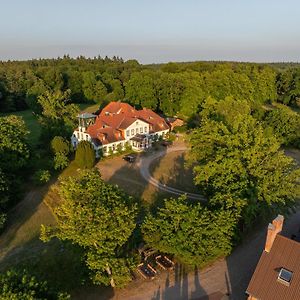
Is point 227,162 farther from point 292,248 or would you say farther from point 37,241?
point 37,241

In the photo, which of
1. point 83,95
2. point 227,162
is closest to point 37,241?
point 227,162

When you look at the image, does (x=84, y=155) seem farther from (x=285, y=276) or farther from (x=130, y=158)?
(x=285, y=276)

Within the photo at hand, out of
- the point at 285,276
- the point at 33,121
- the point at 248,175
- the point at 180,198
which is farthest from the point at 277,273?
the point at 33,121

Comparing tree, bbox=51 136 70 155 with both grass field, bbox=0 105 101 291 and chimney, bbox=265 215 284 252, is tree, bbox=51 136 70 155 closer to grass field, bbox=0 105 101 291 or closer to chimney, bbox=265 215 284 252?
grass field, bbox=0 105 101 291

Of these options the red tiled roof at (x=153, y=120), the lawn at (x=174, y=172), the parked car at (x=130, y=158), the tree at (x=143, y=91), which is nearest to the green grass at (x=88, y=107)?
the tree at (x=143, y=91)

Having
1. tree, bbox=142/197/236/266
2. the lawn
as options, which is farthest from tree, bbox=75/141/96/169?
tree, bbox=142/197/236/266

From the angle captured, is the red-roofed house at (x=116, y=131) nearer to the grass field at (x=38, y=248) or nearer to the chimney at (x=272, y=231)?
the grass field at (x=38, y=248)
